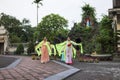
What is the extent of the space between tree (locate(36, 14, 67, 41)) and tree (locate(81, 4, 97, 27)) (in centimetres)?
768

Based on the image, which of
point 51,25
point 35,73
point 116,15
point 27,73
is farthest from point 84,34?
point 27,73

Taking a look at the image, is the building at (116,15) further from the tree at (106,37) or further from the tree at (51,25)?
the tree at (51,25)

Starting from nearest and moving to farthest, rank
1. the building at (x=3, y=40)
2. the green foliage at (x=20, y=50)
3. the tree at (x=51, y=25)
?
the tree at (x=51, y=25) < the green foliage at (x=20, y=50) < the building at (x=3, y=40)

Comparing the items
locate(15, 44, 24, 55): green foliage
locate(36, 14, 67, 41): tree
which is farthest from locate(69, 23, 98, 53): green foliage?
locate(15, 44, 24, 55): green foliage

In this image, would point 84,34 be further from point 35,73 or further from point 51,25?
point 35,73

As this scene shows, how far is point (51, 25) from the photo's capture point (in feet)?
155

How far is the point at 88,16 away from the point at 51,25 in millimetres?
9697

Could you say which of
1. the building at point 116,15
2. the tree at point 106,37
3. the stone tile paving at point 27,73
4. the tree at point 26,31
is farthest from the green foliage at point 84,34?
the tree at point 26,31

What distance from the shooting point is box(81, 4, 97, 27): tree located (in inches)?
1516

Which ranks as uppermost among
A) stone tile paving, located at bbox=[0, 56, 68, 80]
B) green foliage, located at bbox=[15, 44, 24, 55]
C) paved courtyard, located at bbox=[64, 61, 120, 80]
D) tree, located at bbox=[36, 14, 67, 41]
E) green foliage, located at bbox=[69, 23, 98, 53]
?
tree, located at bbox=[36, 14, 67, 41]

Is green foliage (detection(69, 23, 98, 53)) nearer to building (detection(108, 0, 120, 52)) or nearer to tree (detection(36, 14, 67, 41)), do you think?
building (detection(108, 0, 120, 52))

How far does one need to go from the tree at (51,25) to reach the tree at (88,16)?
25.2 feet

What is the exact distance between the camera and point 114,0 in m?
26.7

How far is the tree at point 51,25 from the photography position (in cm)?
4650
